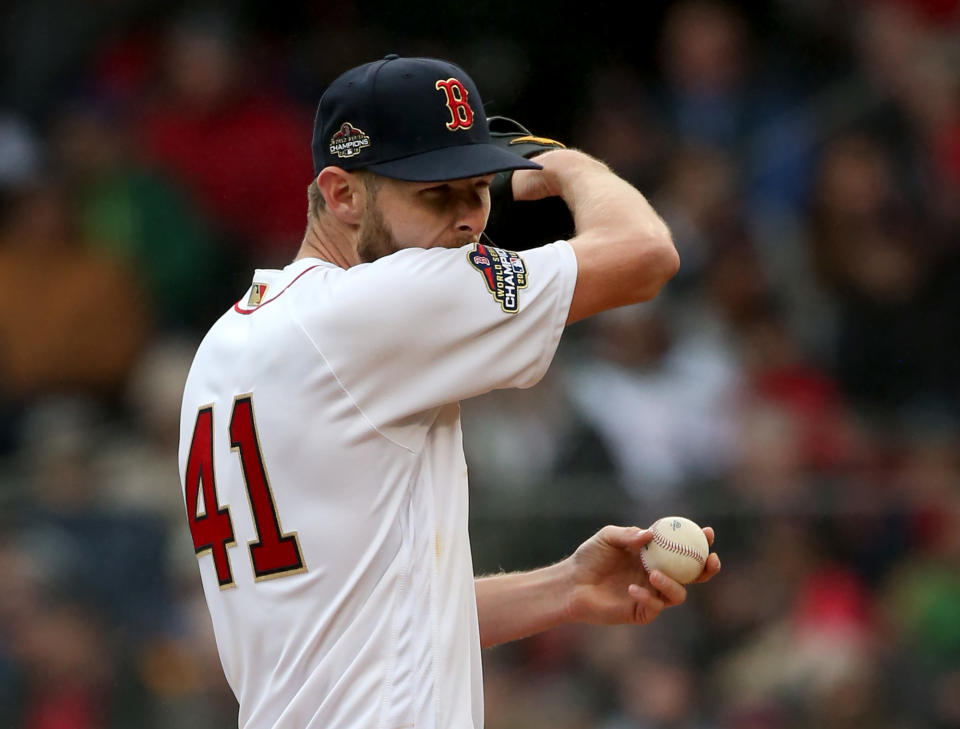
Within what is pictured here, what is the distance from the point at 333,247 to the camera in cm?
313

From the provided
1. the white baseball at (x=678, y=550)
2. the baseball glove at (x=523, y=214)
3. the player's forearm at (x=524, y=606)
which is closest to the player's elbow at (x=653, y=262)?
the baseball glove at (x=523, y=214)

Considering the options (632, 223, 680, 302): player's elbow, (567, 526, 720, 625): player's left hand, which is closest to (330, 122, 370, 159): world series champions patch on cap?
(632, 223, 680, 302): player's elbow

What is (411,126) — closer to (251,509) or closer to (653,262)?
(653,262)

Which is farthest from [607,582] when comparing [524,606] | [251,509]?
[251,509]

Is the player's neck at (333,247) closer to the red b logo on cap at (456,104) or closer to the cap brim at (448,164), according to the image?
the cap brim at (448,164)

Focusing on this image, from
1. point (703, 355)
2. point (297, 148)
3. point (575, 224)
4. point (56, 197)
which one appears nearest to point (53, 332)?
point (56, 197)

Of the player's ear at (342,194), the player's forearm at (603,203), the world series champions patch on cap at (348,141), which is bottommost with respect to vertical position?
the player's forearm at (603,203)

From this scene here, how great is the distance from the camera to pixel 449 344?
2.86 m

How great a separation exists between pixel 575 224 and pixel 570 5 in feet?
24.3

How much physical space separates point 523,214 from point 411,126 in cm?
55

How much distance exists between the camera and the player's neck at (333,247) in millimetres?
3115

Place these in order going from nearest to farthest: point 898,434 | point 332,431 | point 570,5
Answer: point 332,431 < point 898,434 < point 570,5

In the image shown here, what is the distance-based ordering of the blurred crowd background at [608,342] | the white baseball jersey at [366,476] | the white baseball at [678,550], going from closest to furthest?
the white baseball jersey at [366,476] < the white baseball at [678,550] < the blurred crowd background at [608,342]

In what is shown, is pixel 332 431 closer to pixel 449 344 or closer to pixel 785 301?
pixel 449 344
